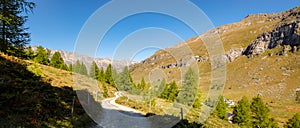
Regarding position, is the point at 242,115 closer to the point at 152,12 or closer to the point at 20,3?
the point at 152,12

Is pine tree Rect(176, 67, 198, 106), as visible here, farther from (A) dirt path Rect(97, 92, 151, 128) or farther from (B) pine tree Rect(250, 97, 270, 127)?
(A) dirt path Rect(97, 92, 151, 128)

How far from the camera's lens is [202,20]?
13.1 meters

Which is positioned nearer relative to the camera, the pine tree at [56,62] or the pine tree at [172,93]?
the pine tree at [172,93]

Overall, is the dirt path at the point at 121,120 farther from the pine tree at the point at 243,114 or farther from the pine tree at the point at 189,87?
the pine tree at the point at 243,114

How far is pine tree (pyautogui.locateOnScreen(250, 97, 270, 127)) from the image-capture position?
140 feet

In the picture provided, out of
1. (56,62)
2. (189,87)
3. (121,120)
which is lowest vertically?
(121,120)

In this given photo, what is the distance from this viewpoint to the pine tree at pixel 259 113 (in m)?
42.6

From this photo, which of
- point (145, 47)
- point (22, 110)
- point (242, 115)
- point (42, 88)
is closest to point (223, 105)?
point (242, 115)

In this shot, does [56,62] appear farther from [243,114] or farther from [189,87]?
[243,114]

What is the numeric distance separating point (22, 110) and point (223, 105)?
43.1 m

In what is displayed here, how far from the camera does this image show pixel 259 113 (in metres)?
43.1

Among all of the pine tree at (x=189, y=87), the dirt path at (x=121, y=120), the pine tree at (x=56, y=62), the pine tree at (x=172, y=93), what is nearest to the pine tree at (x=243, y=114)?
the pine tree at (x=189, y=87)

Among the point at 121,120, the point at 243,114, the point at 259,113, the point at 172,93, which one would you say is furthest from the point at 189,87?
the point at 121,120

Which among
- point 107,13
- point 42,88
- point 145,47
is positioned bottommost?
point 42,88
